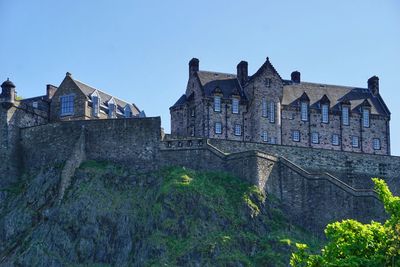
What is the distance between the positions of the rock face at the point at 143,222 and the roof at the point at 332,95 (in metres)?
17.2

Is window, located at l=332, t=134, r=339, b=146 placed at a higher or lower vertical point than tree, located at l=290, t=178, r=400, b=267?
higher

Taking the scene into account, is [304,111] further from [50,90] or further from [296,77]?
A: [50,90]

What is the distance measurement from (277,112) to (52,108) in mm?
19624

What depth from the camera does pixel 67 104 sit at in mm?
63500

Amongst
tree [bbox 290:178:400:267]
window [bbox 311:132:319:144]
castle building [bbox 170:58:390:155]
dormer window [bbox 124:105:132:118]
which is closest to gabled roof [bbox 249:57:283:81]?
castle building [bbox 170:58:390:155]

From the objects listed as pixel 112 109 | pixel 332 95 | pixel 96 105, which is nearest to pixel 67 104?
pixel 96 105

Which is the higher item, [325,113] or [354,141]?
[325,113]

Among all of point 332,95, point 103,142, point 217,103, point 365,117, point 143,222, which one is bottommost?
point 143,222

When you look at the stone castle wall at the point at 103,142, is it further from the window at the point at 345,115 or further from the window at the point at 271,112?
the window at the point at 345,115

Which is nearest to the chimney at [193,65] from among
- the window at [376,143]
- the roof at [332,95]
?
the roof at [332,95]

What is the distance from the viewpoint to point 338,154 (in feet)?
200

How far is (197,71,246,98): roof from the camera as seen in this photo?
65.2 metres

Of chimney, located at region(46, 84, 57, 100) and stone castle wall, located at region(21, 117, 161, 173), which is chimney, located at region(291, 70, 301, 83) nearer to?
stone castle wall, located at region(21, 117, 161, 173)

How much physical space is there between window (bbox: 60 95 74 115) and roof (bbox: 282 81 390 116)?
18829 mm
